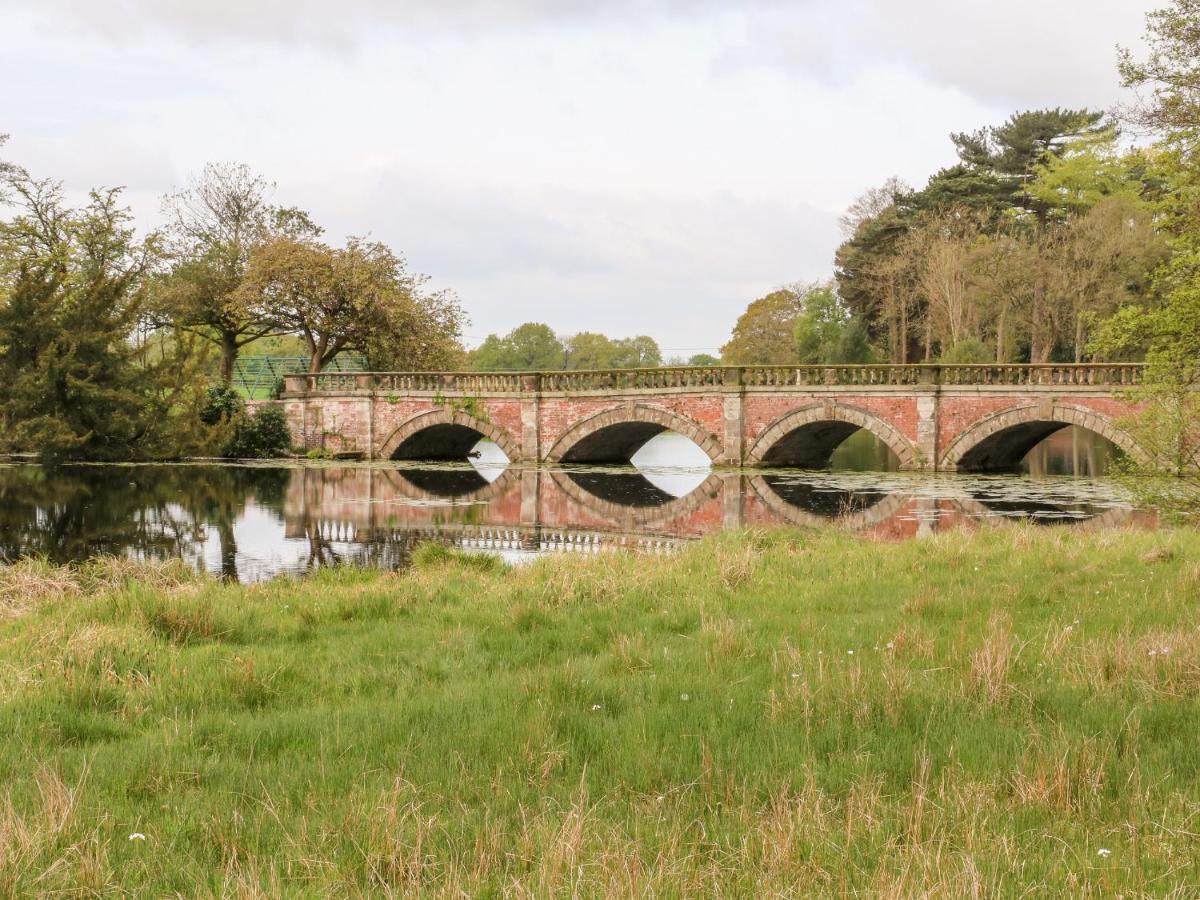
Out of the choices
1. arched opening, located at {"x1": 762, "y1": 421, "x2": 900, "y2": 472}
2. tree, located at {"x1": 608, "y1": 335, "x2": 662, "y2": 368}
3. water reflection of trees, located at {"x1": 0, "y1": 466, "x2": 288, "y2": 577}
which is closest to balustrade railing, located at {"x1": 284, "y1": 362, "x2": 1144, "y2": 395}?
arched opening, located at {"x1": 762, "y1": 421, "x2": 900, "y2": 472}

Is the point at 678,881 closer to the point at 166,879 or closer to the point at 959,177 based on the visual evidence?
the point at 166,879

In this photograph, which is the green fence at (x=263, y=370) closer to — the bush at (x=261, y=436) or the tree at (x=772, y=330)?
the bush at (x=261, y=436)

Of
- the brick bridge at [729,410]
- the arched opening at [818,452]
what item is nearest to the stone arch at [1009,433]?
the brick bridge at [729,410]

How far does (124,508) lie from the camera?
Answer: 2178 cm

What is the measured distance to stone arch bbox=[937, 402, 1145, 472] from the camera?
28.3 metres

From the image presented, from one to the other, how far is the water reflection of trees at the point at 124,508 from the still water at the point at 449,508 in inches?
1.7

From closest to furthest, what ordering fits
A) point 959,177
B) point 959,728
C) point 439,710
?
point 959,728 < point 439,710 < point 959,177

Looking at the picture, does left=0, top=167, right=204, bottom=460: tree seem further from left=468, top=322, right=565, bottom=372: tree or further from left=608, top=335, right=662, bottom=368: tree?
left=608, top=335, right=662, bottom=368: tree

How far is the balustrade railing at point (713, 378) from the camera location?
29.3 metres

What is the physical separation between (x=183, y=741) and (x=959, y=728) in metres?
3.52

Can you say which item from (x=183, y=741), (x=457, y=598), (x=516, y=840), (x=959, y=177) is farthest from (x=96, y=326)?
(x=959, y=177)

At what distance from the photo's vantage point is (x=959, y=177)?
180 ft

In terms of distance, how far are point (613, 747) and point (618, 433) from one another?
3287 centimetres

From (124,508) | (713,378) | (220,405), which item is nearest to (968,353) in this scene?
(713,378)
